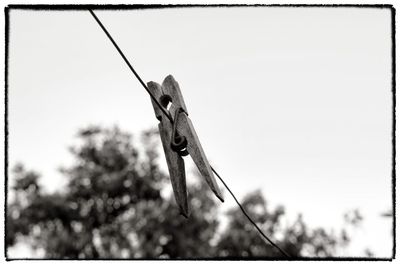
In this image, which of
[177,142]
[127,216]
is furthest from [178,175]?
[127,216]

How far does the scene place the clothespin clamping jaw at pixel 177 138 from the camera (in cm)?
174

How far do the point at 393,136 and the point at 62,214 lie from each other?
15.5 meters

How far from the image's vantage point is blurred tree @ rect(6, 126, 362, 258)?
51.5 feet

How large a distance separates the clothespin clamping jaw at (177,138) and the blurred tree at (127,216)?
1377 cm

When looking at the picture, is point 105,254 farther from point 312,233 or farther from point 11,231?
point 312,233

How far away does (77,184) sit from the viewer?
16562mm

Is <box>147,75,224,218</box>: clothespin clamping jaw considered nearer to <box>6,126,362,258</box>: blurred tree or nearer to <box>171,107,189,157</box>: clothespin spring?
<box>171,107,189,157</box>: clothespin spring

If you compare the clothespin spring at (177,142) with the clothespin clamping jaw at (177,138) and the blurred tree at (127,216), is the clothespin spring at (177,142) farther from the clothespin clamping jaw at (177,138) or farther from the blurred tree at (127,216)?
the blurred tree at (127,216)

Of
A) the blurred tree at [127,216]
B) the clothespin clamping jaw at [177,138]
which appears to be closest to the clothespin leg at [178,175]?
the clothespin clamping jaw at [177,138]

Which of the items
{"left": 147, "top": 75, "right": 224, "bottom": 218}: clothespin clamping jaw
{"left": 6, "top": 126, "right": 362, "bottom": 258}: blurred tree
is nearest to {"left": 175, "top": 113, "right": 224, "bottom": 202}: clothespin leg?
{"left": 147, "top": 75, "right": 224, "bottom": 218}: clothespin clamping jaw

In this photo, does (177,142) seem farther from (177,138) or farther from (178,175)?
(178,175)

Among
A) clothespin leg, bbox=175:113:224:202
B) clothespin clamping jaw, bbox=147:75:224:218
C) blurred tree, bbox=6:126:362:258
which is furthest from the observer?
blurred tree, bbox=6:126:362:258

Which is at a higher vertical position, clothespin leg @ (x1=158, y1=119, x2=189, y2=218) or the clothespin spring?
the clothespin spring

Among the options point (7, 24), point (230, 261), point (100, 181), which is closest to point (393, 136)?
point (230, 261)
